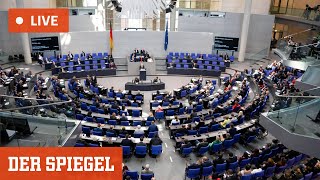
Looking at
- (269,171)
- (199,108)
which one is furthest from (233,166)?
(199,108)

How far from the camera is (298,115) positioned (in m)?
11.1

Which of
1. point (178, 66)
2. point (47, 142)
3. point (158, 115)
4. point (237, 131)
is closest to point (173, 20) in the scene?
point (178, 66)

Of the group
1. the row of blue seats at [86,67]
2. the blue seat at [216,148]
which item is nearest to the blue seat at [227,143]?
the blue seat at [216,148]

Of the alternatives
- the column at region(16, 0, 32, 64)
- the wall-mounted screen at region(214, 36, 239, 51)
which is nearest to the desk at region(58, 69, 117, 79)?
the column at region(16, 0, 32, 64)

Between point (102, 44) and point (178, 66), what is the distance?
752 cm

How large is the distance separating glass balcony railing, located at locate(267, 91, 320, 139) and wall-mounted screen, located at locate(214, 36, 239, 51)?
19583mm

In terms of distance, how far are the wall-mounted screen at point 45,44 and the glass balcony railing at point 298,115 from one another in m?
22.2

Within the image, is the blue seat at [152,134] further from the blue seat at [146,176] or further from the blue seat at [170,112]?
the blue seat at [146,176]

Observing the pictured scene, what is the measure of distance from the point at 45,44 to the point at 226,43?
17.4 meters

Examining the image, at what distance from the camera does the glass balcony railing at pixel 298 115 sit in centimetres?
1065

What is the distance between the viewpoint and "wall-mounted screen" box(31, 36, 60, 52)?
91.3 feet

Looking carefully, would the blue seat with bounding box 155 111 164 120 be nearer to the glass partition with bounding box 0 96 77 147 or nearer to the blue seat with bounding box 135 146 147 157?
the blue seat with bounding box 135 146 147 157

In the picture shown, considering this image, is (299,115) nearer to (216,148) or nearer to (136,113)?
(216,148)

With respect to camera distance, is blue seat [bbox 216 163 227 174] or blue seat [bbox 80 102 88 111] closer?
blue seat [bbox 216 163 227 174]
